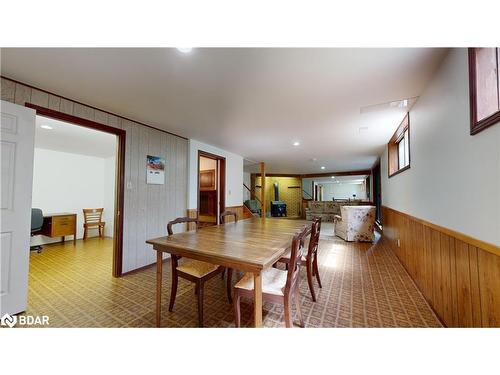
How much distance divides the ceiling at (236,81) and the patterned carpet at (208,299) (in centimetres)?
215

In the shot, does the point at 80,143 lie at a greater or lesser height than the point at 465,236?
greater

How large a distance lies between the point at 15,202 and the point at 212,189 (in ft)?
12.0

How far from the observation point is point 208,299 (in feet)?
6.89

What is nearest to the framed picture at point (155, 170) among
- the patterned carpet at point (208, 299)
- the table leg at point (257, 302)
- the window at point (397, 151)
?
the patterned carpet at point (208, 299)

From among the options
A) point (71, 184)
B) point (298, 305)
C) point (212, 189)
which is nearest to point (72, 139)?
point (71, 184)

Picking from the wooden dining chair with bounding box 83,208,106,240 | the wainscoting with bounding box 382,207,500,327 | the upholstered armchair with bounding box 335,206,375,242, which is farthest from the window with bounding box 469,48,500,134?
the wooden dining chair with bounding box 83,208,106,240

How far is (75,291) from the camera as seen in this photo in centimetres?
227

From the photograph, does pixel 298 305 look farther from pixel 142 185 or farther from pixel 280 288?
pixel 142 185

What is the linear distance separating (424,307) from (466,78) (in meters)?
1.98

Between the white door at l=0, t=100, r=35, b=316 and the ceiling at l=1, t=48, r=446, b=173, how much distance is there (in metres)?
0.43

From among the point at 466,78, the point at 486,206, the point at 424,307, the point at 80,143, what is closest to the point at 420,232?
the point at 424,307
